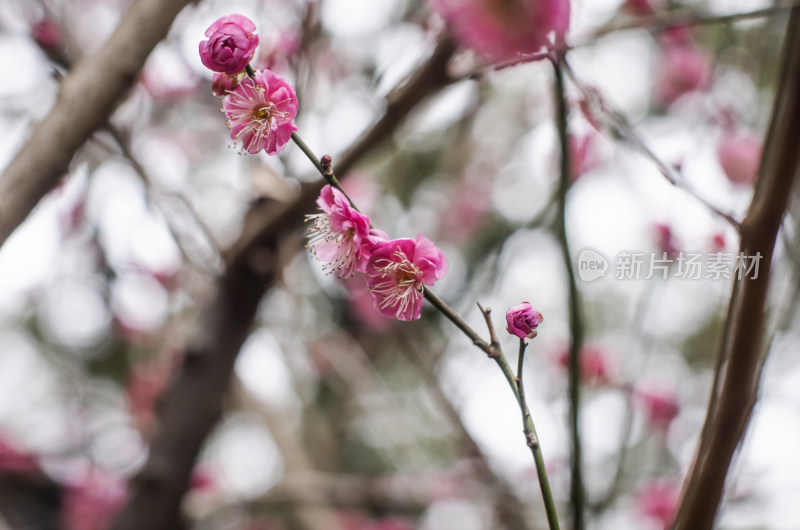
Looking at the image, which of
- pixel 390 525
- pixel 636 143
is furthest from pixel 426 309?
pixel 636 143

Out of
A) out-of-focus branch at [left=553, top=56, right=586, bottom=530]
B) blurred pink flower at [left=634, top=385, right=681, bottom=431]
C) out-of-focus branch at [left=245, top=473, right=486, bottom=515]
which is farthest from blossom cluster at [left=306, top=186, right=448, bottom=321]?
blurred pink flower at [left=634, top=385, right=681, bottom=431]

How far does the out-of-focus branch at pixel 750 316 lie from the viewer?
0.57 metres

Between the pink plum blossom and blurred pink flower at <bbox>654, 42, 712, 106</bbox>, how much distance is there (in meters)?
1.60

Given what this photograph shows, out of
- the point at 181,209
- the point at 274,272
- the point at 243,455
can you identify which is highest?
the point at 243,455

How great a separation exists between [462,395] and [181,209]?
899mm

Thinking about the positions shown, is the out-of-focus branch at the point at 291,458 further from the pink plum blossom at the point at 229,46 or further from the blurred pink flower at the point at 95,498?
the pink plum blossom at the point at 229,46

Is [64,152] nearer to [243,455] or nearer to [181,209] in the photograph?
[181,209]

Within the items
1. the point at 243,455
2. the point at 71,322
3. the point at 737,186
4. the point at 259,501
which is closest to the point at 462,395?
the point at 259,501

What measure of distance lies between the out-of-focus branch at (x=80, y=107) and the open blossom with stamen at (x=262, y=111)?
145 millimetres

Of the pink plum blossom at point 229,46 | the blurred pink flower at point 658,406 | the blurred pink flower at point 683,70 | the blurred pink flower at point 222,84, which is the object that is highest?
the blurred pink flower at point 683,70

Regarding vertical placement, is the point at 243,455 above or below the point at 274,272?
above

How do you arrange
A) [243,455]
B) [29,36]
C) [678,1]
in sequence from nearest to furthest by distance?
[29,36]
[678,1]
[243,455]

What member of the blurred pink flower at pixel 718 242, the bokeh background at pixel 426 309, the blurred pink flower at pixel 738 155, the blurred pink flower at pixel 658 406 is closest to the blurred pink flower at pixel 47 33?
the bokeh background at pixel 426 309

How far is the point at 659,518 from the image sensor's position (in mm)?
1752
